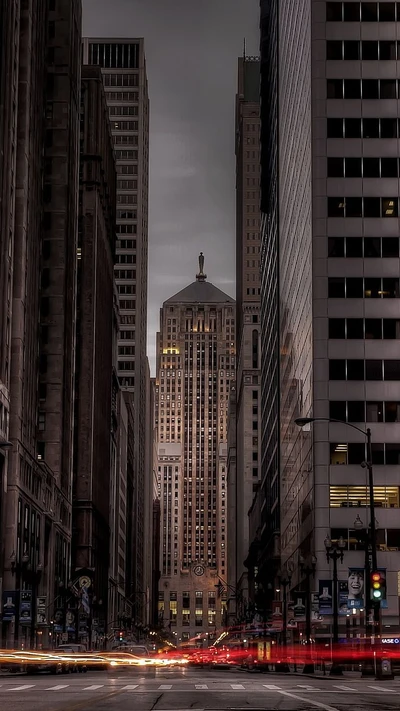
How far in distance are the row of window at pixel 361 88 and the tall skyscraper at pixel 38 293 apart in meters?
25.9

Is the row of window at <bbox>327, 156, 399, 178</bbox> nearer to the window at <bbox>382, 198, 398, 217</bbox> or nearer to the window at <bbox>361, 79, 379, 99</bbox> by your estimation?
the window at <bbox>382, 198, 398, 217</bbox>

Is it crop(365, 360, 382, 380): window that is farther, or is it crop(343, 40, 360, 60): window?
crop(343, 40, 360, 60): window

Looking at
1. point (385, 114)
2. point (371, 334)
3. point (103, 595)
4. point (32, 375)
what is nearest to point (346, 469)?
point (371, 334)

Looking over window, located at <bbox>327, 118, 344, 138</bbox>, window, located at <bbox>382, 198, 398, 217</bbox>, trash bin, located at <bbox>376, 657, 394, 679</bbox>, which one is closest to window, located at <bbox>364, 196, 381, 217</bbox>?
window, located at <bbox>382, 198, 398, 217</bbox>

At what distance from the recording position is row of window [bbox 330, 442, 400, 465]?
3529 inches

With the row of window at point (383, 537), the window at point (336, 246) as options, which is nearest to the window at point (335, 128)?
the window at point (336, 246)

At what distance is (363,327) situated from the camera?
304ft

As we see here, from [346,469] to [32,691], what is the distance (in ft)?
190

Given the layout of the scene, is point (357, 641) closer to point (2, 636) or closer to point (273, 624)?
point (273, 624)

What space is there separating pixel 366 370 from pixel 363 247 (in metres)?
9.76

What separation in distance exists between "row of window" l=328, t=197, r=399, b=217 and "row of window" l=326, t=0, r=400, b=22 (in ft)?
48.4

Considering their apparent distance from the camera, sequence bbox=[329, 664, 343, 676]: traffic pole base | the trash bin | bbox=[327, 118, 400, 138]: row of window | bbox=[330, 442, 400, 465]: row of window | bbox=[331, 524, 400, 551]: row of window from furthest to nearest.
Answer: bbox=[327, 118, 400, 138]: row of window, bbox=[330, 442, 400, 465]: row of window, bbox=[331, 524, 400, 551]: row of window, bbox=[329, 664, 343, 676]: traffic pole base, the trash bin

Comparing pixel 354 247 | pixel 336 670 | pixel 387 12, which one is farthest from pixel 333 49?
pixel 336 670

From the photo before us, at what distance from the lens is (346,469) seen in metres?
89.2
